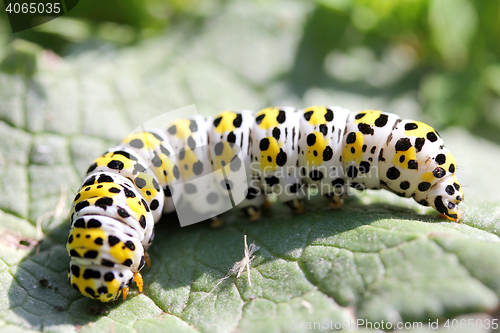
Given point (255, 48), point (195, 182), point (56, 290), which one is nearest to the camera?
point (56, 290)

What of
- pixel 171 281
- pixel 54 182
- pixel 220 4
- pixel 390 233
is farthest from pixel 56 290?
pixel 220 4

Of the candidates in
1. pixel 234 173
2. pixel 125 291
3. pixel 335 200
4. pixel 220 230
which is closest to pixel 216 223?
pixel 220 230

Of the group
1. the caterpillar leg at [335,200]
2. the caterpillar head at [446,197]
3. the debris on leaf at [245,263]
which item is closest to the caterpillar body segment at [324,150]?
the caterpillar leg at [335,200]

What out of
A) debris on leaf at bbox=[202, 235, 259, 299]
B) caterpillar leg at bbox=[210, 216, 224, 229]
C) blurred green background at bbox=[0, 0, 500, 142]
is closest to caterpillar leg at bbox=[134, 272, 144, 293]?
debris on leaf at bbox=[202, 235, 259, 299]

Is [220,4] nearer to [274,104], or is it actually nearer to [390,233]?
[274,104]

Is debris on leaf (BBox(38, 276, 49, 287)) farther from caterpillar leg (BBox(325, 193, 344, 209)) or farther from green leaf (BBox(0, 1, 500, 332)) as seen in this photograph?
caterpillar leg (BBox(325, 193, 344, 209))
